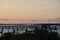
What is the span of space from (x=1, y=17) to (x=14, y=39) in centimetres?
27

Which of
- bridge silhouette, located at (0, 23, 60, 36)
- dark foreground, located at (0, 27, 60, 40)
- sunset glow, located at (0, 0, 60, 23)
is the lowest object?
dark foreground, located at (0, 27, 60, 40)

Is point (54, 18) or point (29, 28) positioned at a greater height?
point (54, 18)

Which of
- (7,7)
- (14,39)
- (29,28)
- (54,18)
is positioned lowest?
(14,39)

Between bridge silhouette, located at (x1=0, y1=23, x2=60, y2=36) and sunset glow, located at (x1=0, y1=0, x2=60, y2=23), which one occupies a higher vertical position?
sunset glow, located at (x1=0, y1=0, x2=60, y2=23)

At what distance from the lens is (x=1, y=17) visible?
1114 millimetres

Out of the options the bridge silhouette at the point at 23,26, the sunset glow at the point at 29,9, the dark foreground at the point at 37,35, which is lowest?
the dark foreground at the point at 37,35

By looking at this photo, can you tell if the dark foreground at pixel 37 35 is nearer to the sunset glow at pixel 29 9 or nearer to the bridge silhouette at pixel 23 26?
the bridge silhouette at pixel 23 26

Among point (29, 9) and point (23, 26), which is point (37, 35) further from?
point (29, 9)

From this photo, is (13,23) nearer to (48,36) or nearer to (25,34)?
(25,34)

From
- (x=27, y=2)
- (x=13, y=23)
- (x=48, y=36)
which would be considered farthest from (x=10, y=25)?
(x=48, y=36)

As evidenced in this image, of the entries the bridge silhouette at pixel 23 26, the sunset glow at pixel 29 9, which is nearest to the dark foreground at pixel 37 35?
the bridge silhouette at pixel 23 26

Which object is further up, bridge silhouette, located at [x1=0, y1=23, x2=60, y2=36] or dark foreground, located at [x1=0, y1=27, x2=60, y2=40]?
bridge silhouette, located at [x1=0, y1=23, x2=60, y2=36]

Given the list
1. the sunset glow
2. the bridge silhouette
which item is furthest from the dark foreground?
the sunset glow

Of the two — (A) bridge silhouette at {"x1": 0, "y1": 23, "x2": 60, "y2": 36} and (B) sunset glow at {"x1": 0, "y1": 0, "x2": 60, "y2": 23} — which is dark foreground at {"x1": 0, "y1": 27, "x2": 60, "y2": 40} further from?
(B) sunset glow at {"x1": 0, "y1": 0, "x2": 60, "y2": 23}
